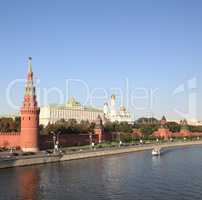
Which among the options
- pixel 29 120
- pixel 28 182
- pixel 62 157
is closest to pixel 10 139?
pixel 29 120

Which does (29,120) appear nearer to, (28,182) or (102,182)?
(28,182)

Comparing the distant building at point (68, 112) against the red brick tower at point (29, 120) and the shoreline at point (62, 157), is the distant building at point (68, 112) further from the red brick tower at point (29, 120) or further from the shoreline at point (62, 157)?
the red brick tower at point (29, 120)

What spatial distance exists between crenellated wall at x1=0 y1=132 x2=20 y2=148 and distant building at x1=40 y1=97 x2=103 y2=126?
6081 cm

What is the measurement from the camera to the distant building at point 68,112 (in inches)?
4559

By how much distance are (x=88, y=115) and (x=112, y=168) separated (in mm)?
93436

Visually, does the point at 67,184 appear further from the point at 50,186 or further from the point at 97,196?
the point at 97,196

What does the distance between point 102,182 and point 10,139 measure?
22.9 m

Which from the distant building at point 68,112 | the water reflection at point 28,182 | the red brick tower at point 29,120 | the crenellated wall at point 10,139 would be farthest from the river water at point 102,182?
the distant building at point 68,112

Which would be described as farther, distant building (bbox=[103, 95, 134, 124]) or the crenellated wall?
distant building (bbox=[103, 95, 134, 124])

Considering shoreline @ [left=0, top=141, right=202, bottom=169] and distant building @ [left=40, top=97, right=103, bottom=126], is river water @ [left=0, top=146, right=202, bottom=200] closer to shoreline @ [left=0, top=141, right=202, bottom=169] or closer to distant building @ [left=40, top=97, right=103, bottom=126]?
shoreline @ [left=0, top=141, right=202, bottom=169]

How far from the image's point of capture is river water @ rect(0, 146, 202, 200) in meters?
24.9

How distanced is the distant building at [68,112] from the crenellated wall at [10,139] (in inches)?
2394

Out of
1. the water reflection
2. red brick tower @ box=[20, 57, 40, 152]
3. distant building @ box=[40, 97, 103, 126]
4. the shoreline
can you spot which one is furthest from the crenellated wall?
distant building @ box=[40, 97, 103, 126]

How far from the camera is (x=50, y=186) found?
27.7m
